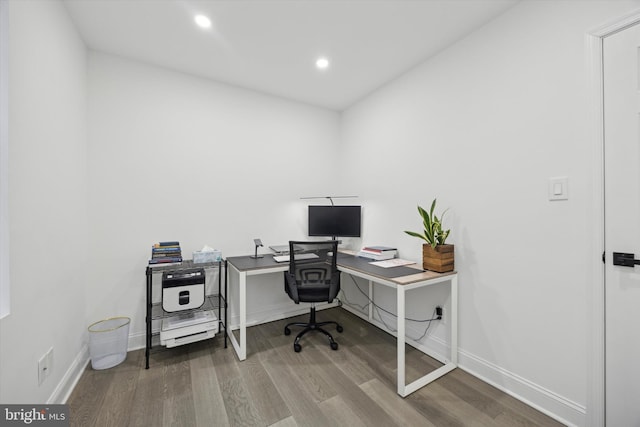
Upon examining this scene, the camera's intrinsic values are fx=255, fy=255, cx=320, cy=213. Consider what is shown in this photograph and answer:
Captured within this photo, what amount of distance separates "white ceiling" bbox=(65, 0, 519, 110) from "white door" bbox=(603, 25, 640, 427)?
819 millimetres

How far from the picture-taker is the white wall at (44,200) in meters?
1.25

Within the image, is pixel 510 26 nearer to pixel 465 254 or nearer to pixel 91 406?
pixel 465 254

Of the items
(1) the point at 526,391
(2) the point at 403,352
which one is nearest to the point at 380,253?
(2) the point at 403,352

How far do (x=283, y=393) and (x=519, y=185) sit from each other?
7.14 feet

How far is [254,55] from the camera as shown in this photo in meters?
2.33

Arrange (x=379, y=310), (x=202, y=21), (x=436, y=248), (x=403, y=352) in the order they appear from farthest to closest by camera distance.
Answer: (x=379, y=310) → (x=436, y=248) → (x=202, y=21) → (x=403, y=352)

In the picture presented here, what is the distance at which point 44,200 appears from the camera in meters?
1.53

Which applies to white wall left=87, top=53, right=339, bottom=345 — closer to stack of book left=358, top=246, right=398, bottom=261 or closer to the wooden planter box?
stack of book left=358, top=246, right=398, bottom=261

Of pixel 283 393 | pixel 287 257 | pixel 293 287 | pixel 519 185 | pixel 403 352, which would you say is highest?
pixel 519 185

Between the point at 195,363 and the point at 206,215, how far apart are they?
1.36m

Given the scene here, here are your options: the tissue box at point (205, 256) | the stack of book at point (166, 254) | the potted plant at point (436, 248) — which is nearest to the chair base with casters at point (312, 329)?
the tissue box at point (205, 256)

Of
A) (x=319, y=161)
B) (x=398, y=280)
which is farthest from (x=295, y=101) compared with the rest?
(x=398, y=280)

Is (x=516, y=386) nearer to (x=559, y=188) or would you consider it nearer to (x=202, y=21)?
(x=559, y=188)

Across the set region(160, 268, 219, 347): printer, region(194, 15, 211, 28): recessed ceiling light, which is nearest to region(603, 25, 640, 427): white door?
region(194, 15, 211, 28): recessed ceiling light
